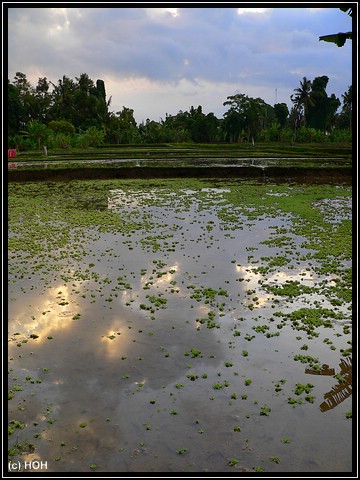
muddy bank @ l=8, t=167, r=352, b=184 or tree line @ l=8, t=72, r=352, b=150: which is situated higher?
tree line @ l=8, t=72, r=352, b=150

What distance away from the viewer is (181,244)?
13711 millimetres

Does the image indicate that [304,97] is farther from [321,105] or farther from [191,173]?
[191,173]

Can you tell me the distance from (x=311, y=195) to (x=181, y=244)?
1147 cm

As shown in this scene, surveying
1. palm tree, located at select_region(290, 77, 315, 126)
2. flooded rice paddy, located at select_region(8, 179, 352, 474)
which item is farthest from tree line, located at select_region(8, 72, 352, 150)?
flooded rice paddy, located at select_region(8, 179, 352, 474)

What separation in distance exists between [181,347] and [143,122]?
57.7m

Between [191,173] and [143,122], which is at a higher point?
[143,122]

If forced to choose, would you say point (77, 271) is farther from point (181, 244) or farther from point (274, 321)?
point (274, 321)


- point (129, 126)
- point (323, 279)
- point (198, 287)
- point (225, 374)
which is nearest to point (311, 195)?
point (323, 279)

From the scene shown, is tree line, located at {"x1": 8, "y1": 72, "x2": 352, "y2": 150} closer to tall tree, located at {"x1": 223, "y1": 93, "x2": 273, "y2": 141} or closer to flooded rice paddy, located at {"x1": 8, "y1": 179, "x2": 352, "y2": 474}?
tall tree, located at {"x1": 223, "y1": 93, "x2": 273, "y2": 141}

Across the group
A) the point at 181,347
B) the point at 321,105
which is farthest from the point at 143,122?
the point at 181,347

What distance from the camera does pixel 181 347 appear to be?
7492 mm

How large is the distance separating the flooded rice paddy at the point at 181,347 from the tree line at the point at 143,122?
126 ft

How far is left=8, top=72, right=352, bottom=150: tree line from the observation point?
5269 cm

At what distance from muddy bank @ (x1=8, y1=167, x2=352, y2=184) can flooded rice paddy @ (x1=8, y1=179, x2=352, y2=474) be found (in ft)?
41.3
